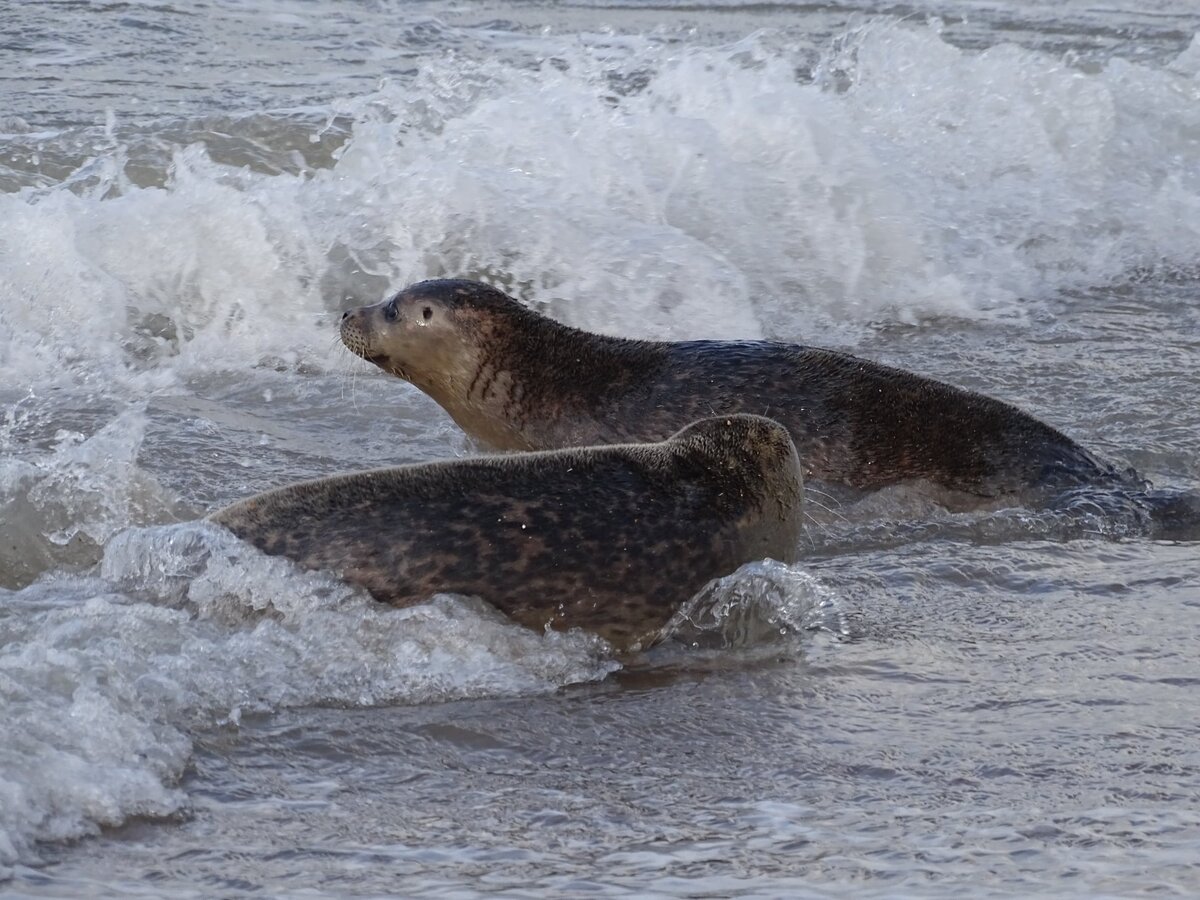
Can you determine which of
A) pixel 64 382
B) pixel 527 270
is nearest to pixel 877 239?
pixel 527 270

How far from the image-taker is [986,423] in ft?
20.4

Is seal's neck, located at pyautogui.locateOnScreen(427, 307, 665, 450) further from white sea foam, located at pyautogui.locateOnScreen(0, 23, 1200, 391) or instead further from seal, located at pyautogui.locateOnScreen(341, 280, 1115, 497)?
white sea foam, located at pyautogui.locateOnScreen(0, 23, 1200, 391)

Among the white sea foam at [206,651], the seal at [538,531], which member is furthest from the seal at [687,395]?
the white sea foam at [206,651]

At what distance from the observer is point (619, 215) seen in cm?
951

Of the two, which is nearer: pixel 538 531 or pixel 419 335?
pixel 538 531

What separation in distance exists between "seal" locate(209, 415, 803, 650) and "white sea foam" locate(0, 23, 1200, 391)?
315 cm

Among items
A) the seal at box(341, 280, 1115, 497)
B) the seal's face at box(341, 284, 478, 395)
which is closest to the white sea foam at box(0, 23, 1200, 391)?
the seal's face at box(341, 284, 478, 395)

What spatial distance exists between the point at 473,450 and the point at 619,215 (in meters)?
3.07

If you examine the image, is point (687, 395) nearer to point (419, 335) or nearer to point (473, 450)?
point (473, 450)

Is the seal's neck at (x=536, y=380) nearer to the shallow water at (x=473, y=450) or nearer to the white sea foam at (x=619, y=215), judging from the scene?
the shallow water at (x=473, y=450)

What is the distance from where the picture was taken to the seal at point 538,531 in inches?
177

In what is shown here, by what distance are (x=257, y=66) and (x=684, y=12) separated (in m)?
5.00

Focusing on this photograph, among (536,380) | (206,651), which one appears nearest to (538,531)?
(206,651)

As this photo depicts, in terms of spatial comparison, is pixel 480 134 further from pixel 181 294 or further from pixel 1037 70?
pixel 1037 70
